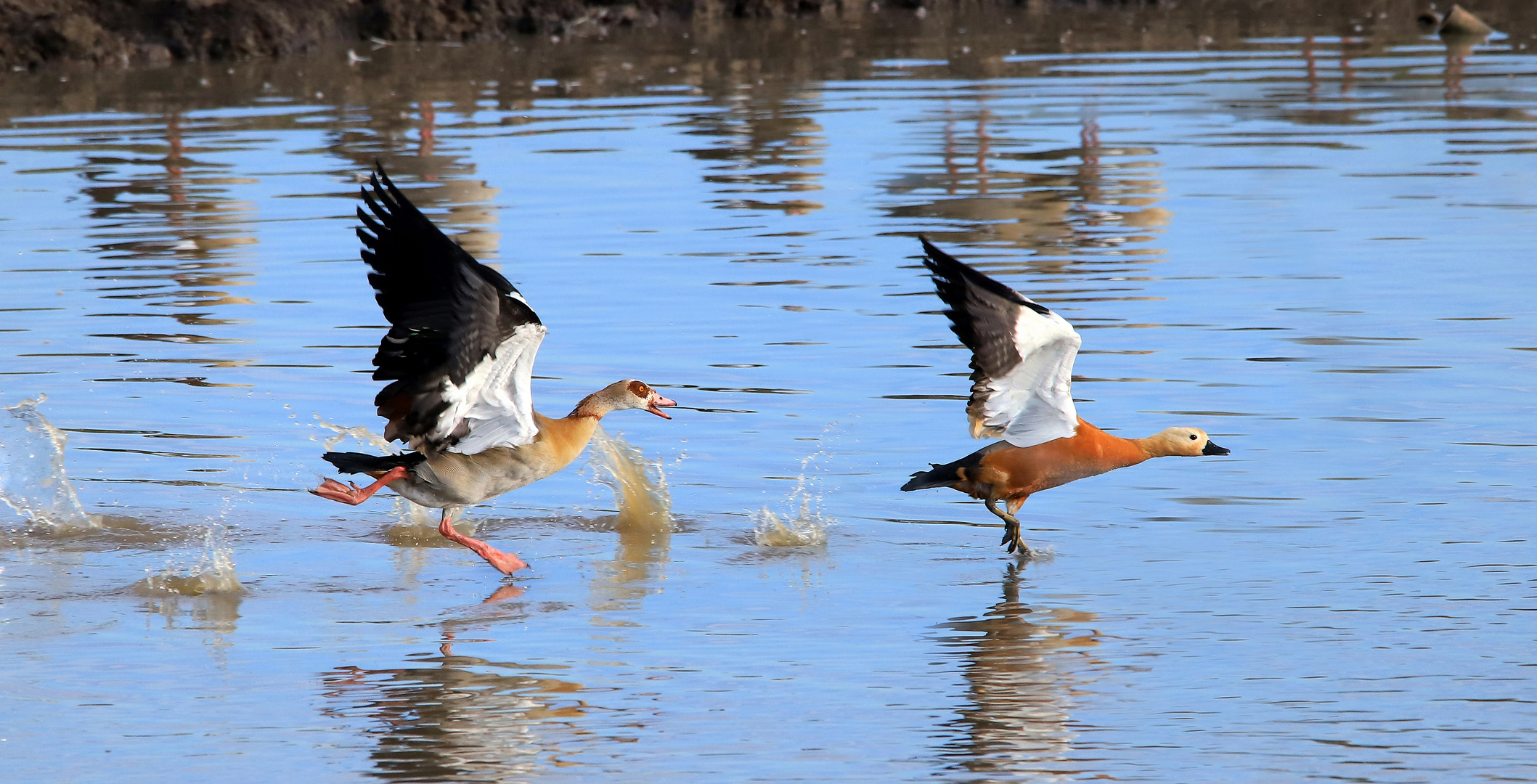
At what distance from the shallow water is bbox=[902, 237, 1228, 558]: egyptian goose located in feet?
0.90

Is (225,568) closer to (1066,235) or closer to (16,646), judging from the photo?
(16,646)

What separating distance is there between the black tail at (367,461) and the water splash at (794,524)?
1325mm

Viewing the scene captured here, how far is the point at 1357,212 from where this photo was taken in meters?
15.6

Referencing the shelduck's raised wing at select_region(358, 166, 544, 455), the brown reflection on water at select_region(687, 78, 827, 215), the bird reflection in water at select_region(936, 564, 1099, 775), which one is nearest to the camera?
the bird reflection in water at select_region(936, 564, 1099, 775)

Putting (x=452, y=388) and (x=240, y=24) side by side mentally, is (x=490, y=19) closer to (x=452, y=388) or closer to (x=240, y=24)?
(x=240, y=24)

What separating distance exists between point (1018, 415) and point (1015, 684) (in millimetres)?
1715

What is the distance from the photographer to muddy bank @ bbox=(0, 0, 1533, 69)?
2975cm

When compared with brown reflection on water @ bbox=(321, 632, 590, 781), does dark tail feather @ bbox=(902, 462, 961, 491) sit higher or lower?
higher

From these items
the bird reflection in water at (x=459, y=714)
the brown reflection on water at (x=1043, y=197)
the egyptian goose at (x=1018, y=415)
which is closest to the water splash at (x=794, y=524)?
the egyptian goose at (x=1018, y=415)

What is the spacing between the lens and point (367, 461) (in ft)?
27.2

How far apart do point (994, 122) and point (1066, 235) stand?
6886 mm

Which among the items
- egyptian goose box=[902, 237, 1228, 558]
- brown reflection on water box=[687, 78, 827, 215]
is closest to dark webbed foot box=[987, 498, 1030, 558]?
egyptian goose box=[902, 237, 1228, 558]

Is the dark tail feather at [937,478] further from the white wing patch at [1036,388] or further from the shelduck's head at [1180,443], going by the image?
the shelduck's head at [1180,443]

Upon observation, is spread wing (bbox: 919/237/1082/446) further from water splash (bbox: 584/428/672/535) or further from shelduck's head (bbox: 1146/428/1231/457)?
water splash (bbox: 584/428/672/535)
